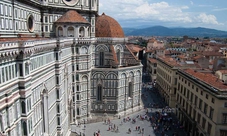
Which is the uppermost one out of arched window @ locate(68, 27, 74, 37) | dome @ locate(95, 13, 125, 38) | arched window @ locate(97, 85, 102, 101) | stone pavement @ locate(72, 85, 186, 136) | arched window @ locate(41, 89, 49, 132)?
dome @ locate(95, 13, 125, 38)

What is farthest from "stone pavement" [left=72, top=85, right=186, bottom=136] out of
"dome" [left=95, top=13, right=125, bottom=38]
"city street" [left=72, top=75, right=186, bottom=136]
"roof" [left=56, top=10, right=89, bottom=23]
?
"roof" [left=56, top=10, right=89, bottom=23]

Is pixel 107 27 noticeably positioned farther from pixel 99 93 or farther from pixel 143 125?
pixel 143 125

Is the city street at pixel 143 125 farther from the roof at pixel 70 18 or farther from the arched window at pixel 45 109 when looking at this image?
the roof at pixel 70 18

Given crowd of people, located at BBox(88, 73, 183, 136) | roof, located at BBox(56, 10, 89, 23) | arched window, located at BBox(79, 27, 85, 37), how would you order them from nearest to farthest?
roof, located at BBox(56, 10, 89, 23), arched window, located at BBox(79, 27, 85, 37), crowd of people, located at BBox(88, 73, 183, 136)

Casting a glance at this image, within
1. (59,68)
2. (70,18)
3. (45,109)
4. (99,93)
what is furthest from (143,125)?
(70,18)

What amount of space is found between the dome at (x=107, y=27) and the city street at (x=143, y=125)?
15954 mm

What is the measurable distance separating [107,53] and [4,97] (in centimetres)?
2788

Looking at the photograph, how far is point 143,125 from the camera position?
3778cm

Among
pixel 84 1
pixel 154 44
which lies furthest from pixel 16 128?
pixel 154 44

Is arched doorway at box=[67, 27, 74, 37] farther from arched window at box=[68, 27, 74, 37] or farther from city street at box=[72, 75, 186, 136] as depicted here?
city street at box=[72, 75, 186, 136]

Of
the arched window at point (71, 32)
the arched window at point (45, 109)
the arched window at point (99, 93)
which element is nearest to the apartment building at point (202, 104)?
the arched window at point (99, 93)

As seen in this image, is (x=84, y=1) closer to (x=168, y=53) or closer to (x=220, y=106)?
(x=220, y=106)

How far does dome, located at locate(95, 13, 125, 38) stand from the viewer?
41125mm

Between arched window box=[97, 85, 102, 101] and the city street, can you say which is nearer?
the city street
